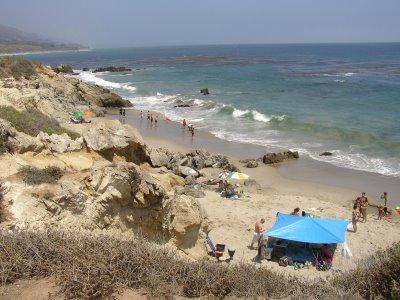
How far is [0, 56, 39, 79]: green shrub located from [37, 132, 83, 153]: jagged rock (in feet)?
72.2

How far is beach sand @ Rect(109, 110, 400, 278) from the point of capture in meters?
14.2

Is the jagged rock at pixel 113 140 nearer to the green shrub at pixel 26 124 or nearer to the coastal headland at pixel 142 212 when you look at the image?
the coastal headland at pixel 142 212

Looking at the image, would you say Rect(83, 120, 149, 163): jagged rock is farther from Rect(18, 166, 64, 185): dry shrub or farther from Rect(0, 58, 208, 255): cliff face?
Rect(18, 166, 64, 185): dry shrub

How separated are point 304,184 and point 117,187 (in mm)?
12976

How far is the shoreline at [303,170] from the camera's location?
67.1 feet

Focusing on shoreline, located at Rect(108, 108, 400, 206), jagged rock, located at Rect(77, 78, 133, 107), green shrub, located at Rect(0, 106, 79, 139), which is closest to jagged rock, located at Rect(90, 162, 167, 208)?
green shrub, located at Rect(0, 106, 79, 139)

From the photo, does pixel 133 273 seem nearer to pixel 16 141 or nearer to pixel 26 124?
pixel 16 141

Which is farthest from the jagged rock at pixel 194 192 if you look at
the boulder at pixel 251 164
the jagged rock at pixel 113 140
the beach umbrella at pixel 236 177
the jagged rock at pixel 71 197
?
the jagged rock at pixel 71 197

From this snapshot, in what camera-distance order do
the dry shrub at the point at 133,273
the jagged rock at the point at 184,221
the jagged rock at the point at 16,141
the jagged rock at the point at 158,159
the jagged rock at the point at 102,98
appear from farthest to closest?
the jagged rock at the point at 102,98 → the jagged rock at the point at 158,159 → the jagged rock at the point at 16,141 → the jagged rock at the point at 184,221 → the dry shrub at the point at 133,273

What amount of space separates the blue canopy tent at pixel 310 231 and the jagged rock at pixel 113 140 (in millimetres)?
6008

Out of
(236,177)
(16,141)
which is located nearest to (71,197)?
(16,141)

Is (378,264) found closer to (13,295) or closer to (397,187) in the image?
(13,295)

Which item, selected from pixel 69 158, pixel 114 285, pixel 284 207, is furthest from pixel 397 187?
pixel 114 285

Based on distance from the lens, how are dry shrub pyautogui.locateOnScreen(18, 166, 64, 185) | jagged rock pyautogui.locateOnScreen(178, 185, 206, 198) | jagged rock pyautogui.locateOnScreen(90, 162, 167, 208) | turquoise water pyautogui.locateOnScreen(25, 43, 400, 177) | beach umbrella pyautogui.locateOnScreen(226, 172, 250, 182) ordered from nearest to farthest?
dry shrub pyautogui.locateOnScreen(18, 166, 64, 185) → jagged rock pyautogui.locateOnScreen(90, 162, 167, 208) → jagged rock pyautogui.locateOnScreen(178, 185, 206, 198) → beach umbrella pyautogui.locateOnScreen(226, 172, 250, 182) → turquoise water pyautogui.locateOnScreen(25, 43, 400, 177)
